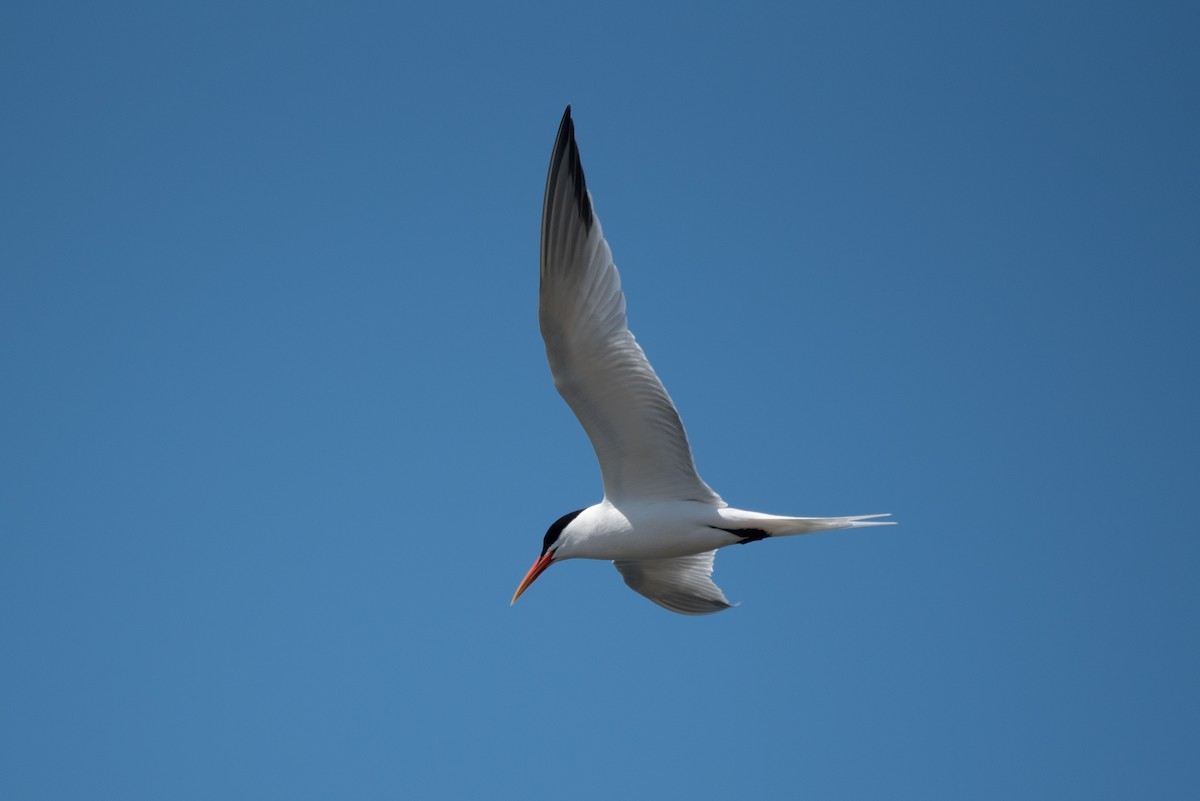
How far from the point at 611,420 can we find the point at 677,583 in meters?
1.91

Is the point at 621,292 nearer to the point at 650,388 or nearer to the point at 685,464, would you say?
the point at 650,388

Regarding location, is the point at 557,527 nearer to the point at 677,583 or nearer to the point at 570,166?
the point at 677,583

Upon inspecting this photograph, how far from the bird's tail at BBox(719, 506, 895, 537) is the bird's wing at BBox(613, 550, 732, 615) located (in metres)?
1.34

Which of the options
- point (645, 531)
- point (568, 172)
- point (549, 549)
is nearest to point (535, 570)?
point (549, 549)

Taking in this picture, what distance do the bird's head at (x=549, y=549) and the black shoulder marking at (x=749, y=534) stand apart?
1113mm

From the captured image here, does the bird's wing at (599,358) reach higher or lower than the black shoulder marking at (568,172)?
lower

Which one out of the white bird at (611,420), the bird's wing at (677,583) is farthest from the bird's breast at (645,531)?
the bird's wing at (677,583)

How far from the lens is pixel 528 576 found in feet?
24.5

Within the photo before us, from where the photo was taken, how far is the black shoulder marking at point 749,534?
6.70m

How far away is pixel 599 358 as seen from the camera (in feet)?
20.6

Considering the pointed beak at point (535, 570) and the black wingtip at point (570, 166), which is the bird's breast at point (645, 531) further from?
the black wingtip at point (570, 166)

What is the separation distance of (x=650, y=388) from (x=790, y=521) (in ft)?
3.75

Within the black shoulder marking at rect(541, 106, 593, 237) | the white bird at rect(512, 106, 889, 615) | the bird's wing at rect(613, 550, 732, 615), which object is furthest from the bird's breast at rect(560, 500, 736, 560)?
the black shoulder marking at rect(541, 106, 593, 237)

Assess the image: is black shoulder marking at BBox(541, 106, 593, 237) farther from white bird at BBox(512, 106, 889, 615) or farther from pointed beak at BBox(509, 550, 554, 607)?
pointed beak at BBox(509, 550, 554, 607)
